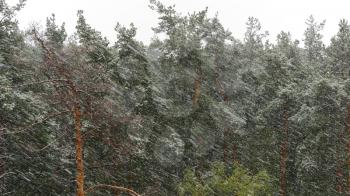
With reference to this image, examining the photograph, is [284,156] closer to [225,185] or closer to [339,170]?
[339,170]

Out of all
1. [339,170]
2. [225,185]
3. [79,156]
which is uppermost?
[339,170]

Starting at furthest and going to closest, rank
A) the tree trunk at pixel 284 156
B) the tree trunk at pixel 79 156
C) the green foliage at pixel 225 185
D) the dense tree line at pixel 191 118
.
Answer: the tree trunk at pixel 284 156 → the green foliage at pixel 225 185 → the dense tree line at pixel 191 118 → the tree trunk at pixel 79 156

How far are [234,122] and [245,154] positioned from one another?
4.12 metres

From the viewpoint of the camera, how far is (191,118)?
3092cm

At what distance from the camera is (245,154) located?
112ft

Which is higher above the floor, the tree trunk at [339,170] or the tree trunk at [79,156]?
the tree trunk at [339,170]

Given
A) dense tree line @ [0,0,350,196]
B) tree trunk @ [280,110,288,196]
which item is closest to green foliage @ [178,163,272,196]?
dense tree line @ [0,0,350,196]

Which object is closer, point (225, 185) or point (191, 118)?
point (225, 185)

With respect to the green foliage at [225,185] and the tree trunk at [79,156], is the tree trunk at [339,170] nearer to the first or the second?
the green foliage at [225,185]

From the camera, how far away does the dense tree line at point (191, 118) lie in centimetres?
1880

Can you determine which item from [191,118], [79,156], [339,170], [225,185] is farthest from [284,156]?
[79,156]

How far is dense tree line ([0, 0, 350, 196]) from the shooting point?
1880cm

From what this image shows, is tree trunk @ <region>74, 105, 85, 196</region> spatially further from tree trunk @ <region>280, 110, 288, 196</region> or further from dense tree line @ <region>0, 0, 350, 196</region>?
tree trunk @ <region>280, 110, 288, 196</region>

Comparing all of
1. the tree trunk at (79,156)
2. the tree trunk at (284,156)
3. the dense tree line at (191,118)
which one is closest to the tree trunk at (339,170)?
the dense tree line at (191,118)
